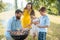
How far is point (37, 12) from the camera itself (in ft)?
8.95

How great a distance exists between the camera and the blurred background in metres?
2.73

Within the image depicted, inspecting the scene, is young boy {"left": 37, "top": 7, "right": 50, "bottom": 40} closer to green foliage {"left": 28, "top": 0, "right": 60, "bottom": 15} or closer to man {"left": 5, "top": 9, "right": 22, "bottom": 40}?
green foliage {"left": 28, "top": 0, "right": 60, "bottom": 15}

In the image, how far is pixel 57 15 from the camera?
280 cm

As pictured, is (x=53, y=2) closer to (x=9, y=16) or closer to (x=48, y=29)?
(x=48, y=29)

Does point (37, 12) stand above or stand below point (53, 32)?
above

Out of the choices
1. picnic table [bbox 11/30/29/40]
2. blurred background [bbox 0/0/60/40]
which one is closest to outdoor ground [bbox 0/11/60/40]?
blurred background [bbox 0/0/60/40]

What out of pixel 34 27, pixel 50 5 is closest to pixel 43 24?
pixel 34 27

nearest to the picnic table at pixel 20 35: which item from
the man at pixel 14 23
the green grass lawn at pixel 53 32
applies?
the man at pixel 14 23

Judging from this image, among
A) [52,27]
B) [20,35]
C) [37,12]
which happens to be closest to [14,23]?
[20,35]

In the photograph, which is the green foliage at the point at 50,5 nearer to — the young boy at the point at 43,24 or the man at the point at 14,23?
the young boy at the point at 43,24

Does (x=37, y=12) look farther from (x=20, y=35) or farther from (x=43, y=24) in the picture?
(x=20, y=35)

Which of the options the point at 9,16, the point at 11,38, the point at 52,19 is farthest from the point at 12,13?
the point at 52,19

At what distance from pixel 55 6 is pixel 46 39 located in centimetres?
38

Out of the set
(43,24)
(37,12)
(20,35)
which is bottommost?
(20,35)
